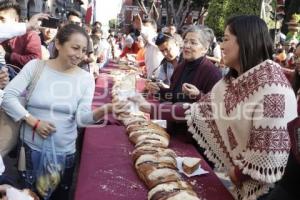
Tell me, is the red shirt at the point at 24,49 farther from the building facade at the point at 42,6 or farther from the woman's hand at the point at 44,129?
the building facade at the point at 42,6

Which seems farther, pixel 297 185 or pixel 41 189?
pixel 41 189

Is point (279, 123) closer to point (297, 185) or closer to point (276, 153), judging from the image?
point (276, 153)

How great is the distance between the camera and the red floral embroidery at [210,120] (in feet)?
7.61

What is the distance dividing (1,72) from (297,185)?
5.56 ft

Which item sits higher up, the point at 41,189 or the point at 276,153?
the point at 276,153

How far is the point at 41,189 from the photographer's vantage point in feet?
8.21

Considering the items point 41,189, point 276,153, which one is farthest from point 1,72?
point 276,153

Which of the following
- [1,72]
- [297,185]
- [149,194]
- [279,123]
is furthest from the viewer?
[1,72]

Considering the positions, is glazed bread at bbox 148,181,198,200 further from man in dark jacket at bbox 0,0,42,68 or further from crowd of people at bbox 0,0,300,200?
man in dark jacket at bbox 0,0,42,68

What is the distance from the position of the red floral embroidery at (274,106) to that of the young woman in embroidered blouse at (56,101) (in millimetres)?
1025

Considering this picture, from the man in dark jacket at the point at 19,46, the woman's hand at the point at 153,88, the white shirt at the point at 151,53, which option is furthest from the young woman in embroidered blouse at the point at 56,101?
the white shirt at the point at 151,53

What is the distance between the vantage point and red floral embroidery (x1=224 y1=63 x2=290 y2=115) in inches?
77.9

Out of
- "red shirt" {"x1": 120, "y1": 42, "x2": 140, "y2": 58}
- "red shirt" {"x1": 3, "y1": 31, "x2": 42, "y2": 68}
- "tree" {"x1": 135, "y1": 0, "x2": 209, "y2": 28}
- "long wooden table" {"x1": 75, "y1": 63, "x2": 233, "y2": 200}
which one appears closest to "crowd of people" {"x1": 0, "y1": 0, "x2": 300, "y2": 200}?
"long wooden table" {"x1": 75, "y1": 63, "x2": 233, "y2": 200}

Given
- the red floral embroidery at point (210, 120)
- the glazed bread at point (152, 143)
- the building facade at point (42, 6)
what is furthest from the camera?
the building facade at point (42, 6)
